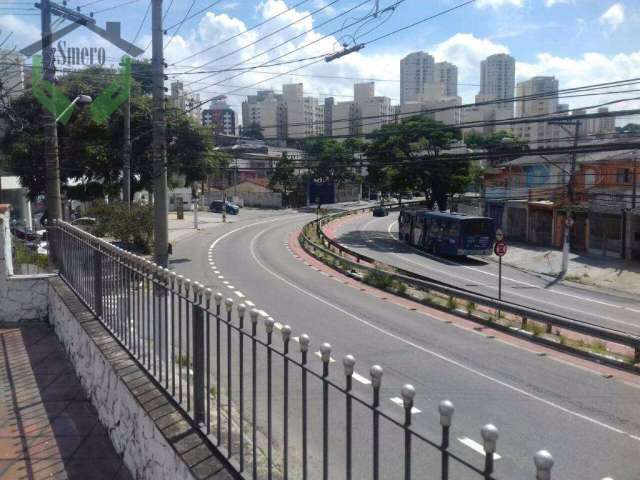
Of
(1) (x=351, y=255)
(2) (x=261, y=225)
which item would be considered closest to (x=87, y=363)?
(1) (x=351, y=255)

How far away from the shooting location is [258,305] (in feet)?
63.2

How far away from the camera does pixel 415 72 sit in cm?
9288

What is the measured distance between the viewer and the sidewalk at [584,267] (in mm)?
28594

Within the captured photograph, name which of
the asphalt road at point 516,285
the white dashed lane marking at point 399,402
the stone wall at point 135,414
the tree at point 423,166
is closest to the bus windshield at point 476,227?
the asphalt road at point 516,285

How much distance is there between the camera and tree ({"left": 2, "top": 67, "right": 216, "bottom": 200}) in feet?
112

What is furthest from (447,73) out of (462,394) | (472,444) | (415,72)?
(472,444)

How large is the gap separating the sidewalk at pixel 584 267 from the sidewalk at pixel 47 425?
24.8 m

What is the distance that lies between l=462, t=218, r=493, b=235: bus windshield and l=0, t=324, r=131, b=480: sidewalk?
2839 cm

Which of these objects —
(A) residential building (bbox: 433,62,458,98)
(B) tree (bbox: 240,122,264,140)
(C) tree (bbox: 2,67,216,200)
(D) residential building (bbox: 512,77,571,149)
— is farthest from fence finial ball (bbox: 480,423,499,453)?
(A) residential building (bbox: 433,62,458,98)

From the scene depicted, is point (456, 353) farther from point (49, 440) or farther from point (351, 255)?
point (351, 255)

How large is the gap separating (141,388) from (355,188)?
9323 centimetres

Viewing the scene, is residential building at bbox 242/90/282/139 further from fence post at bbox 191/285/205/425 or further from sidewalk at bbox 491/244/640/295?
fence post at bbox 191/285/205/425

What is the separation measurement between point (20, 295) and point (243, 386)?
6.69 meters

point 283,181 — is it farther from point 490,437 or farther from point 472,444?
point 490,437
